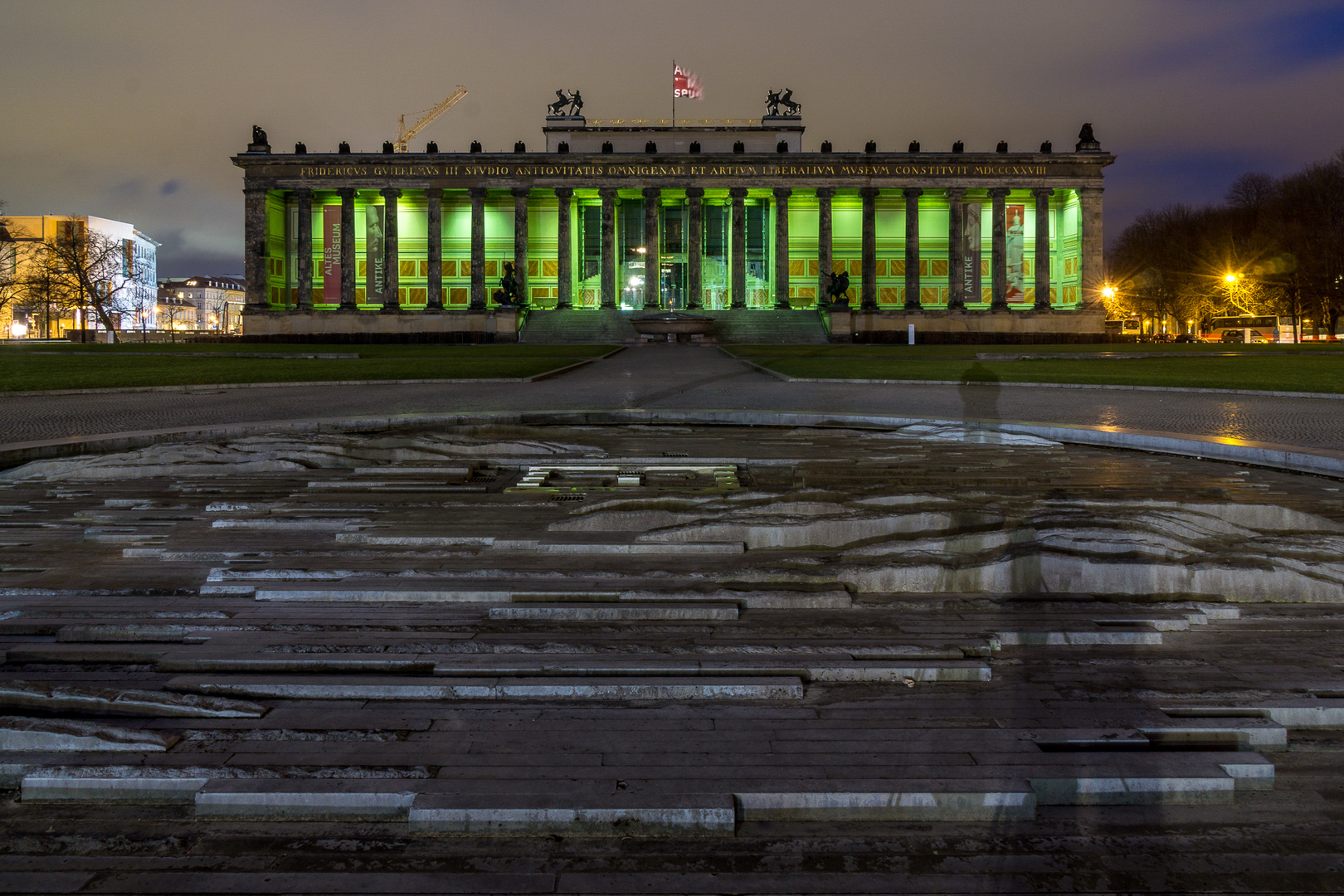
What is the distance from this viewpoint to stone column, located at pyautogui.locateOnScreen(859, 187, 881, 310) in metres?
65.4

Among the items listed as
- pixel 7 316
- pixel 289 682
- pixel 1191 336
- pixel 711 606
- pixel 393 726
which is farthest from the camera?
pixel 7 316

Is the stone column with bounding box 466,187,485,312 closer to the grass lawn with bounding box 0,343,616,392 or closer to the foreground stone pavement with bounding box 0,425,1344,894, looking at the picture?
the grass lawn with bounding box 0,343,616,392

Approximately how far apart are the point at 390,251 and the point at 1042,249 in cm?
4451

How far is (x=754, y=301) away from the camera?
68.9 metres

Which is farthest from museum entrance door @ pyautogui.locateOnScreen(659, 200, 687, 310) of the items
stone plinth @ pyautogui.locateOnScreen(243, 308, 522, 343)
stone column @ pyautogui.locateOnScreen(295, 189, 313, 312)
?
stone column @ pyautogui.locateOnScreen(295, 189, 313, 312)

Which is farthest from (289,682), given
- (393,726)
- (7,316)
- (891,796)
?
(7,316)

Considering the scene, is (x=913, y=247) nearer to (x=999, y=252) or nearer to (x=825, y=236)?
(x=999, y=252)

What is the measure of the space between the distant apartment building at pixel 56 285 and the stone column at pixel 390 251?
67.7ft

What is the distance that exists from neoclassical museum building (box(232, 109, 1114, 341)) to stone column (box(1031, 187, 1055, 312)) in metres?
0.12

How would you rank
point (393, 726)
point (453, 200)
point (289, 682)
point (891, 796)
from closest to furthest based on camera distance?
1. point (891, 796)
2. point (393, 726)
3. point (289, 682)
4. point (453, 200)

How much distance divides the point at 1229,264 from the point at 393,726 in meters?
78.8

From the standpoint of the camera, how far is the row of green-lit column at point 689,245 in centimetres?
6456

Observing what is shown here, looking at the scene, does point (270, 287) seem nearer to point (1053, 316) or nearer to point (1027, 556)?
point (1053, 316)

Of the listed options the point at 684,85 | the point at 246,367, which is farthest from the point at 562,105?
the point at 246,367
